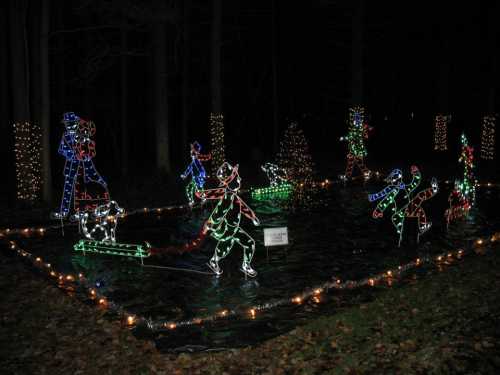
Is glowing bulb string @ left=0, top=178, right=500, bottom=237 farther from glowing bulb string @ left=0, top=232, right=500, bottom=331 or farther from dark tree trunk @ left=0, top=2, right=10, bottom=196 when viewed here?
dark tree trunk @ left=0, top=2, right=10, bottom=196

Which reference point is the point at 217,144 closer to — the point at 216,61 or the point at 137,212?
the point at 216,61

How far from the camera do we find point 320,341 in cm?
673

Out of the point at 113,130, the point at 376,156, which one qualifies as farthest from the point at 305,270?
the point at 113,130

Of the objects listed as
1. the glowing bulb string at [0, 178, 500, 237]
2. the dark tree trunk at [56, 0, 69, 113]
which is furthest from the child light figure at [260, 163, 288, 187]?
the dark tree trunk at [56, 0, 69, 113]

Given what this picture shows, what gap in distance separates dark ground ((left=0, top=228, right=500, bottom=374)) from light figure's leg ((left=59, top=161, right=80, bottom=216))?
460cm

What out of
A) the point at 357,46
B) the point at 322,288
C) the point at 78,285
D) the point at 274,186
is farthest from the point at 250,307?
the point at 357,46

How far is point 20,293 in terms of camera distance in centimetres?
873

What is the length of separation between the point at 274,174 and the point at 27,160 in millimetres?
7998

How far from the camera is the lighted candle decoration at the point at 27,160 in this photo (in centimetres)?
1562

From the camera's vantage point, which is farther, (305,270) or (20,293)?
(305,270)

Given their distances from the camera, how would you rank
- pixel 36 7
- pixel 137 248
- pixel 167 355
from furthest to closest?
pixel 36 7, pixel 137 248, pixel 167 355

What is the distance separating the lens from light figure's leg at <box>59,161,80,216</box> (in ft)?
41.7

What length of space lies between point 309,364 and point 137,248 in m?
5.33

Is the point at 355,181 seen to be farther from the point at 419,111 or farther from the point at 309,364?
the point at 419,111
